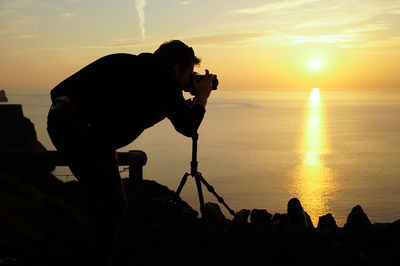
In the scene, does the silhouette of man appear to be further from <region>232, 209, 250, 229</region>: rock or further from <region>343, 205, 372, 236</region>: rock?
<region>343, 205, 372, 236</region>: rock

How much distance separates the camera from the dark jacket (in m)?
2.96

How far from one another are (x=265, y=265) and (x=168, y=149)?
12635 centimetres

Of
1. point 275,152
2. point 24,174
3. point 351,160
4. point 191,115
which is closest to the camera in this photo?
point 191,115

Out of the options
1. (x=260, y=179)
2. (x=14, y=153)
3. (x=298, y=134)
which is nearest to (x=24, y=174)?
(x=260, y=179)

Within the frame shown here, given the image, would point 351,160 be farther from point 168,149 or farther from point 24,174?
point 24,174

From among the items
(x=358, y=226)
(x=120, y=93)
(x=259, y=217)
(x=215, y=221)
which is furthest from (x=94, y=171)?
(x=358, y=226)

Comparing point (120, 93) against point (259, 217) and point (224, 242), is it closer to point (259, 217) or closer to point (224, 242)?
point (224, 242)

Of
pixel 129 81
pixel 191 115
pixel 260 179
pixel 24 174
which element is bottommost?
pixel 260 179

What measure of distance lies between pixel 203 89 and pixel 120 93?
87cm

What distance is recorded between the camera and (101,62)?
9.94 feet

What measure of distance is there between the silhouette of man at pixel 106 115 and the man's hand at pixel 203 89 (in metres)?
0.41

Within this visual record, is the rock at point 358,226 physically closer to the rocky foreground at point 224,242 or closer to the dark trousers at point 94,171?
the rocky foreground at point 224,242

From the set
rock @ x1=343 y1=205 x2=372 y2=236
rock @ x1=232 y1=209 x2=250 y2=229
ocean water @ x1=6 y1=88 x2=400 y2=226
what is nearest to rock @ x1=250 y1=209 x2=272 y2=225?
rock @ x1=232 y1=209 x2=250 y2=229

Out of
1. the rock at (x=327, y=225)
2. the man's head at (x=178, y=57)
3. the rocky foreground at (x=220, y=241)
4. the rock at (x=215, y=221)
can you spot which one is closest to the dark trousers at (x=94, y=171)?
the man's head at (x=178, y=57)
